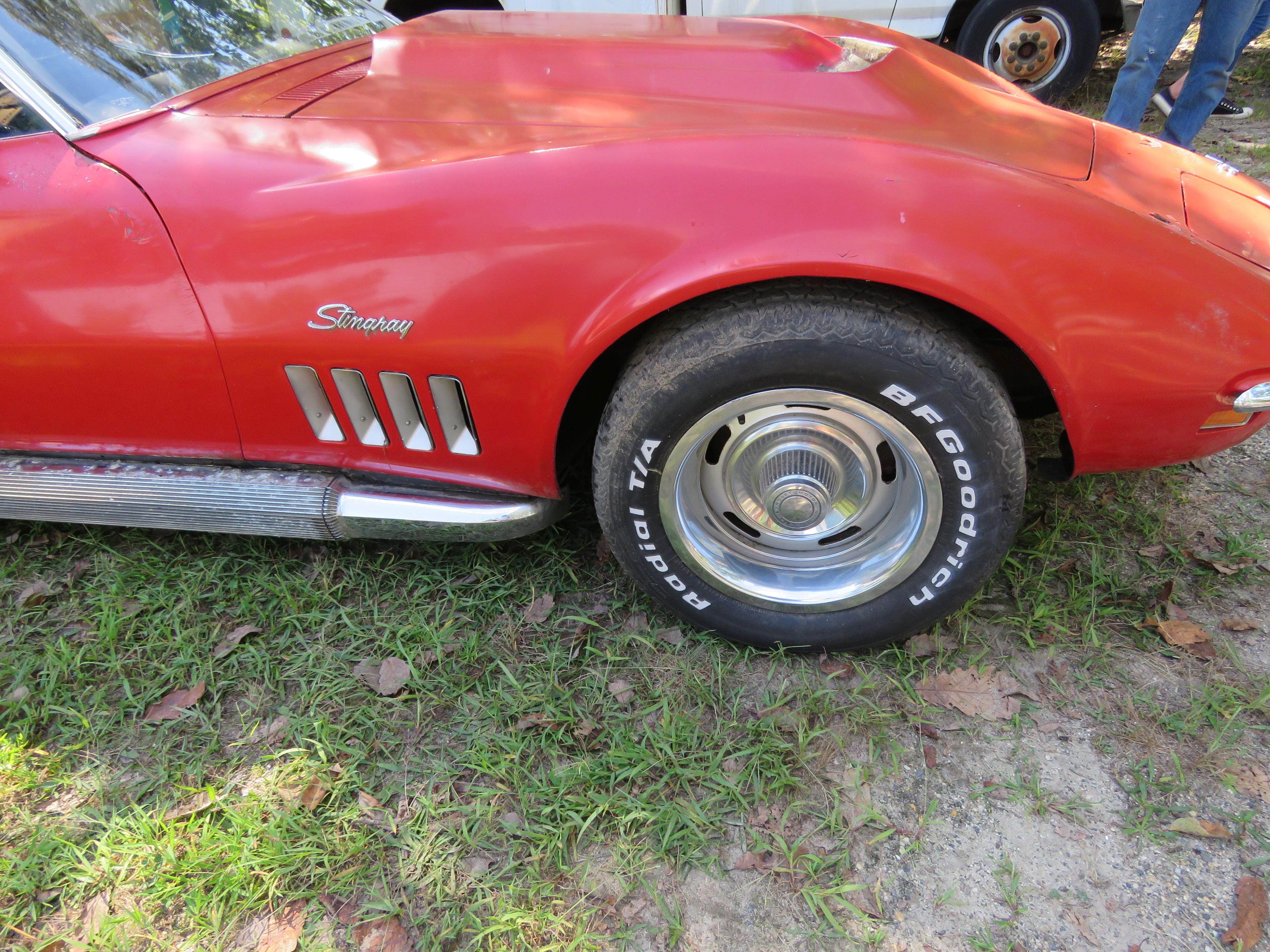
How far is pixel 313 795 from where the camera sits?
5.58 ft

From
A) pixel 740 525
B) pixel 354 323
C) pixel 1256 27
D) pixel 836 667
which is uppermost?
pixel 1256 27

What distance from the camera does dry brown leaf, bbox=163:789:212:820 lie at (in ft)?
5.50

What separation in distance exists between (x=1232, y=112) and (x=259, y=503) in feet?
20.4

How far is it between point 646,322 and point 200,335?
98cm

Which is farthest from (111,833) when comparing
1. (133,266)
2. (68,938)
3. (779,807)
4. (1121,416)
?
(1121,416)

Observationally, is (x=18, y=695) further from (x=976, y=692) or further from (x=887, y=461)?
(x=976, y=692)

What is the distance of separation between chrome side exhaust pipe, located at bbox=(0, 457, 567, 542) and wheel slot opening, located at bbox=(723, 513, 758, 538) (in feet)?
1.37

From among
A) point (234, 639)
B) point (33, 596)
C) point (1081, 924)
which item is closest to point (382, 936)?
point (234, 639)

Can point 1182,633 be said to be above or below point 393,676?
above

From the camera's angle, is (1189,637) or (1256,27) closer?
(1189,637)

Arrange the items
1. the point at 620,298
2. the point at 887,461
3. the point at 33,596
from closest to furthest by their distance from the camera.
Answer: the point at 620,298 < the point at 887,461 < the point at 33,596

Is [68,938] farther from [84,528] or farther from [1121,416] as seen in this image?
[1121,416]

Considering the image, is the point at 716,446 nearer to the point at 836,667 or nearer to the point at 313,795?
the point at 836,667

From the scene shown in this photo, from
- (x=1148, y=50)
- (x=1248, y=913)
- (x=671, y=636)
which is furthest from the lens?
(x=1148, y=50)
